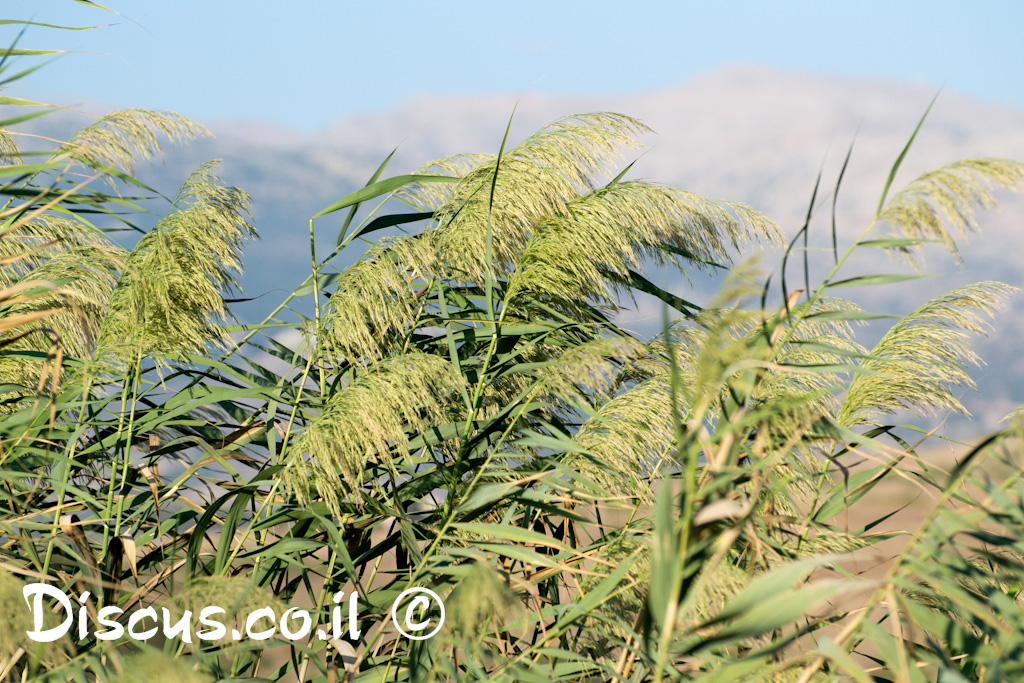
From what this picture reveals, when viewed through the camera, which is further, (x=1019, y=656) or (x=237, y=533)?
(x=237, y=533)

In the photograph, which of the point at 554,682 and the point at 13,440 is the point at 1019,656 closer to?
the point at 554,682

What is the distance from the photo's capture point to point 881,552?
164 cm

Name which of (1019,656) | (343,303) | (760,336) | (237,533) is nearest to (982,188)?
(760,336)

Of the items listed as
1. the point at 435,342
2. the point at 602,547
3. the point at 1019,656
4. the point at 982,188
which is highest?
the point at 982,188

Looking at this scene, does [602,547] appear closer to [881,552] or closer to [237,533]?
[881,552]

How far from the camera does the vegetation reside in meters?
1.31

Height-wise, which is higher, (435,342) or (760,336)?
(760,336)

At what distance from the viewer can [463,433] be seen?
1.83 meters

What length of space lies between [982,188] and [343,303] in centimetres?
132

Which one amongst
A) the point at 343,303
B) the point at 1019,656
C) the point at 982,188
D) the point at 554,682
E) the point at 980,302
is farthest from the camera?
the point at 980,302

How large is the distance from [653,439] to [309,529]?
32.9 inches

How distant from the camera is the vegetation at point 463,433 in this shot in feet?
4.30

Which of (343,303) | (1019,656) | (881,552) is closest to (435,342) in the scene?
(343,303)

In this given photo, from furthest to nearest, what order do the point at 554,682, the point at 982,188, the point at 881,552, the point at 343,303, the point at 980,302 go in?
1. the point at 980,302
2. the point at 343,303
3. the point at 881,552
4. the point at 554,682
5. the point at 982,188
